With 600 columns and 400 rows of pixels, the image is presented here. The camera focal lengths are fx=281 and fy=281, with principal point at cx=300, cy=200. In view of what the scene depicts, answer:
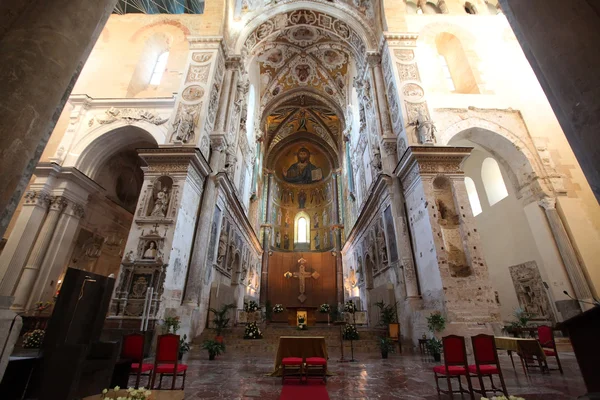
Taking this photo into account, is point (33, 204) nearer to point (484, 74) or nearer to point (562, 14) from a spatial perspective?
point (562, 14)

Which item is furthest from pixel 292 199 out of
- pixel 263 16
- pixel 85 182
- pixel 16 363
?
pixel 16 363

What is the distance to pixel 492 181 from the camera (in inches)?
520

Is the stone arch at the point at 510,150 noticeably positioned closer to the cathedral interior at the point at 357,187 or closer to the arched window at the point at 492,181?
the cathedral interior at the point at 357,187

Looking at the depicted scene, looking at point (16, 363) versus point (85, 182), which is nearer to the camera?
point (16, 363)

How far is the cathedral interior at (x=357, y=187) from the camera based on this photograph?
245 centimetres

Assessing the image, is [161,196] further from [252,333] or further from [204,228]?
[252,333]

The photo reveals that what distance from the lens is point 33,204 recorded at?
33.3ft

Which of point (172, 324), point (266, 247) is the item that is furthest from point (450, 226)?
point (266, 247)

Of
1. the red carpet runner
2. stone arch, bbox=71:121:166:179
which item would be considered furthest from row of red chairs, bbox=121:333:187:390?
stone arch, bbox=71:121:166:179

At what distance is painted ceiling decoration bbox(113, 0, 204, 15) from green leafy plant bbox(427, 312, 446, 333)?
1903cm

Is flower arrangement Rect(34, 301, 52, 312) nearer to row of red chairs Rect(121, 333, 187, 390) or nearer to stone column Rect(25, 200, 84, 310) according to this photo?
stone column Rect(25, 200, 84, 310)

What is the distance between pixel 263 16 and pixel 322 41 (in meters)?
4.48

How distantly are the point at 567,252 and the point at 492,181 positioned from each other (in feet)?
15.0

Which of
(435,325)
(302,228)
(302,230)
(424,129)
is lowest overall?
(435,325)
